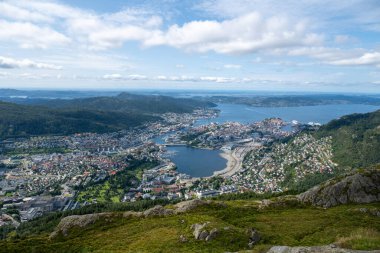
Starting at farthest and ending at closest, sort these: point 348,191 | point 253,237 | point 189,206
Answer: point 189,206
point 348,191
point 253,237

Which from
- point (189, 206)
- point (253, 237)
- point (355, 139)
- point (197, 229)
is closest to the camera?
point (253, 237)

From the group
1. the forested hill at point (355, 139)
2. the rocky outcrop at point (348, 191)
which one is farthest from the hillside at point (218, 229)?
the forested hill at point (355, 139)

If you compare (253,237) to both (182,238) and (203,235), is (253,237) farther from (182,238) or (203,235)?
(182,238)

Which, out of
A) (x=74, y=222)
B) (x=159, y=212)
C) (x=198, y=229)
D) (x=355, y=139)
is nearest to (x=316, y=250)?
(x=198, y=229)

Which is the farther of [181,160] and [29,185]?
[181,160]

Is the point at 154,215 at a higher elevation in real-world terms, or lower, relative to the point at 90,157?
higher

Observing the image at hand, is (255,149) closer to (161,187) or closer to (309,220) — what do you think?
(161,187)

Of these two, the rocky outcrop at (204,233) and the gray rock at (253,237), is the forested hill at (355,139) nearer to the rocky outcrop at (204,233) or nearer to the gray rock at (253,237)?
the gray rock at (253,237)

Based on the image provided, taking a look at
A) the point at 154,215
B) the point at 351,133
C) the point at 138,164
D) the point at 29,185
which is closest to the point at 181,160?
the point at 138,164
